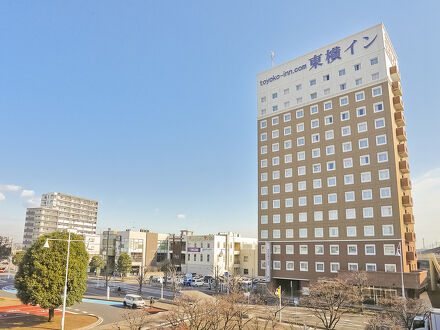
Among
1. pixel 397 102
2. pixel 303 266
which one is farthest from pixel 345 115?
pixel 303 266

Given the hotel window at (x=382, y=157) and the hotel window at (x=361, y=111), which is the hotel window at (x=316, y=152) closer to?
the hotel window at (x=361, y=111)

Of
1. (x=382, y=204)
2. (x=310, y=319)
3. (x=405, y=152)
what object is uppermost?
(x=405, y=152)

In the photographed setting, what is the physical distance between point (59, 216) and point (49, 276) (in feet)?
466

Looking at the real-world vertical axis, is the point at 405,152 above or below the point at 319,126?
below

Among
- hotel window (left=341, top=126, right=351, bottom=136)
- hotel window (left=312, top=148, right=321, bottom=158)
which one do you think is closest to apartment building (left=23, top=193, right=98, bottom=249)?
hotel window (left=312, top=148, right=321, bottom=158)

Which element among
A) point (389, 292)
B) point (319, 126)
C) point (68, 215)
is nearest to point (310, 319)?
point (389, 292)

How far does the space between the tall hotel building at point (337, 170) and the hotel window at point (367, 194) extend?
0.49 ft

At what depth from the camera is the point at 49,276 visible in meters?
31.8

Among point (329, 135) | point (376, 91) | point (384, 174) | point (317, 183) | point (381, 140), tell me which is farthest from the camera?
point (329, 135)

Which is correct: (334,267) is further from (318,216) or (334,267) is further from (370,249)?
(318,216)

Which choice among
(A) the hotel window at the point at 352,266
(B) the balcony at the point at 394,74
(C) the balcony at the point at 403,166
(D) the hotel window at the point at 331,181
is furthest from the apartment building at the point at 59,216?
(B) the balcony at the point at 394,74

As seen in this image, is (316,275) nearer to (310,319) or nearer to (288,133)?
(310,319)

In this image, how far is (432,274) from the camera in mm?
70500

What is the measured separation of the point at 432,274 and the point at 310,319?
44383 millimetres
